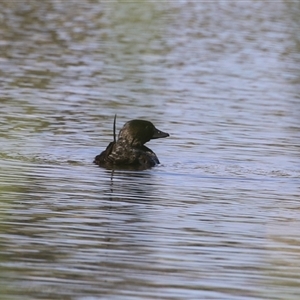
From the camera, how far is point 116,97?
60.7 ft

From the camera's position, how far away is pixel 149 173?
39.4ft

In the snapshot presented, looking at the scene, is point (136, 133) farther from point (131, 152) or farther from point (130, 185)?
point (130, 185)

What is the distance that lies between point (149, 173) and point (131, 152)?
646 mm

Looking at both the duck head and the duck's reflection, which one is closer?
the duck's reflection

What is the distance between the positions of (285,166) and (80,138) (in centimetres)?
256

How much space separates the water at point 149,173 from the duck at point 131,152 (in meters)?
0.19

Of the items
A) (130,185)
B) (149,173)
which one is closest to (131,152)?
(149,173)

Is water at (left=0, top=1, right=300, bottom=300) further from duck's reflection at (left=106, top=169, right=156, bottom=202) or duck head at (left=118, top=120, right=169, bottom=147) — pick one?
duck head at (left=118, top=120, right=169, bottom=147)

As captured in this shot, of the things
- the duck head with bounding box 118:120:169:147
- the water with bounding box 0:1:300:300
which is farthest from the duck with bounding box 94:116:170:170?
the water with bounding box 0:1:300:300

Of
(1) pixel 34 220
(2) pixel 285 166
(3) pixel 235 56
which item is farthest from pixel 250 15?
(1) pixel 34 220

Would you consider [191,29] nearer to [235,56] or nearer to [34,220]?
[235,56]

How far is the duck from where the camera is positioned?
1240 cm

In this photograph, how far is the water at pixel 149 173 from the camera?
6.64m

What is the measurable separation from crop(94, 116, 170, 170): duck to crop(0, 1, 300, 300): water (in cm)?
19
